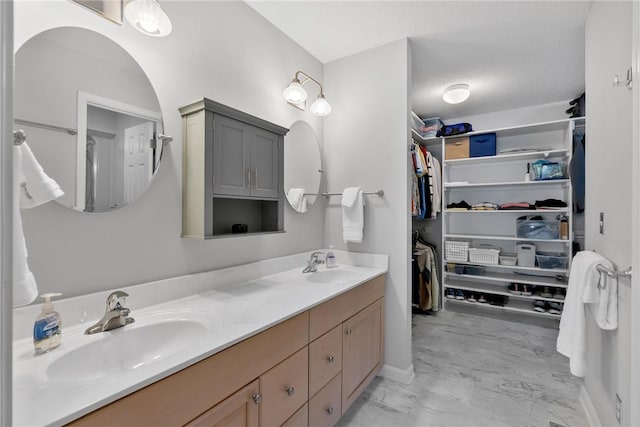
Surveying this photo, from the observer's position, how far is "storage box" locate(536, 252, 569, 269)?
9.85ft

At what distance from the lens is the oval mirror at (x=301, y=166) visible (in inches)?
81.9

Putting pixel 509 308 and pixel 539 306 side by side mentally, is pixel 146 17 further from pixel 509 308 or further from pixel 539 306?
pixel 539 306

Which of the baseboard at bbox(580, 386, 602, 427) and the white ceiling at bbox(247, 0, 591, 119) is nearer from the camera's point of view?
the baseboard at bbox(580, 386, 602, 427)

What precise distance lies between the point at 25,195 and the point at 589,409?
2.96 m

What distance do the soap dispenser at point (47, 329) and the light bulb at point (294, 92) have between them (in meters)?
1.63

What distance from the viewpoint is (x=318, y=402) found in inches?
54.4

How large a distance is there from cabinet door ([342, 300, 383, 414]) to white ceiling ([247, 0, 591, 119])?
1.83 metres

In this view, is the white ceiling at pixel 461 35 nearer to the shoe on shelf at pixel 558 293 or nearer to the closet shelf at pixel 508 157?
the closet shelf at pixel 508 157

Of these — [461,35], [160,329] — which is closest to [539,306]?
[461,35]

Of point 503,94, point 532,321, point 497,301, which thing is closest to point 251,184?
point 503,94

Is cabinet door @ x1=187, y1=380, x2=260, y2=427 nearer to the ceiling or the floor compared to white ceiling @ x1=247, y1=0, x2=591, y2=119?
nearer to the floor

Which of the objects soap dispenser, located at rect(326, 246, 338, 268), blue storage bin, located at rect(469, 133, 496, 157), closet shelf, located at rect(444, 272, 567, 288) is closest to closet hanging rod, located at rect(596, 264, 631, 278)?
soap dispenser, located at rect(326, 246, 338, 268)

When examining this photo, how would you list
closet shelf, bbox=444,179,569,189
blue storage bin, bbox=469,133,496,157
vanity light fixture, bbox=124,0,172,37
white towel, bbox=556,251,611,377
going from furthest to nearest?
blue storage bin, bbox=469,133,496,157 → closet shelf, bbox=444,179,569,189 → white towel, bbox=556,251,611,377 → vanity light fixture, bbox=124,0,172,37

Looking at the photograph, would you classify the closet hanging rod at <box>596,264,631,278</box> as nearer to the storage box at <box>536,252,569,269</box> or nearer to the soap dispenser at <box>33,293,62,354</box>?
the soap dispenser at <box>33,293,62,354</box>
